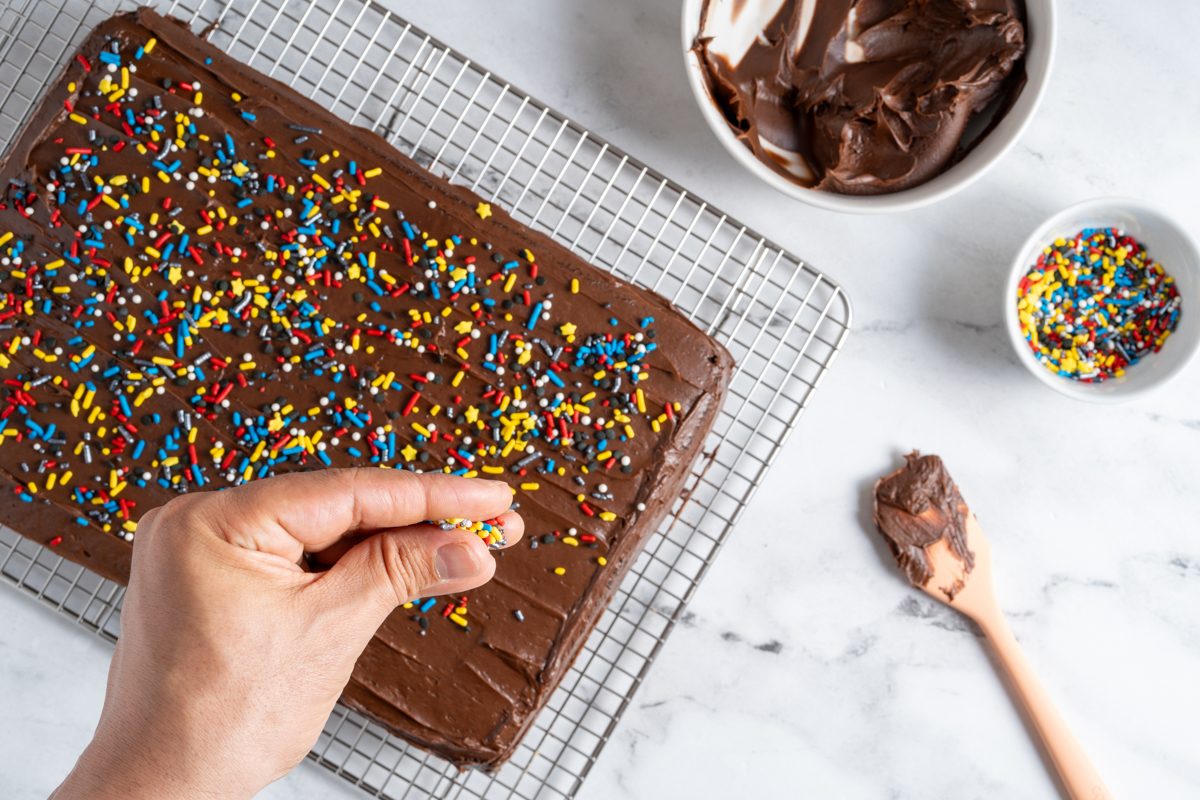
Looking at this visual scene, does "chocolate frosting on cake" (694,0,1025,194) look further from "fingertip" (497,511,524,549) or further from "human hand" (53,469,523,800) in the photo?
"human hand" (53,469,523,800)

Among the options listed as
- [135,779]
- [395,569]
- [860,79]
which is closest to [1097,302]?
[860,79]

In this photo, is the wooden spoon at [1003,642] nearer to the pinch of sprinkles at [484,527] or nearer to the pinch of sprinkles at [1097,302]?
the pinch of sprinkles at [1097,302]

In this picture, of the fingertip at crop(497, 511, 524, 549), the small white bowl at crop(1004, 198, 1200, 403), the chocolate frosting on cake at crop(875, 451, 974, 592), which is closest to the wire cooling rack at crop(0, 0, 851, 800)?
the chocolate frosting on cake at crop(875, 451, 974, 592)

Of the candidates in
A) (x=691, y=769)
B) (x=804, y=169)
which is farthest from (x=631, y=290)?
(x=691, y=769)

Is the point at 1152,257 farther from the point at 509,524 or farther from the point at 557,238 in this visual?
the point at 509,524

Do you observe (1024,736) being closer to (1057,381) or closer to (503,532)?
(1057,381)

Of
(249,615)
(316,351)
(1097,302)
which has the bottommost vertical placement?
(249,615)
